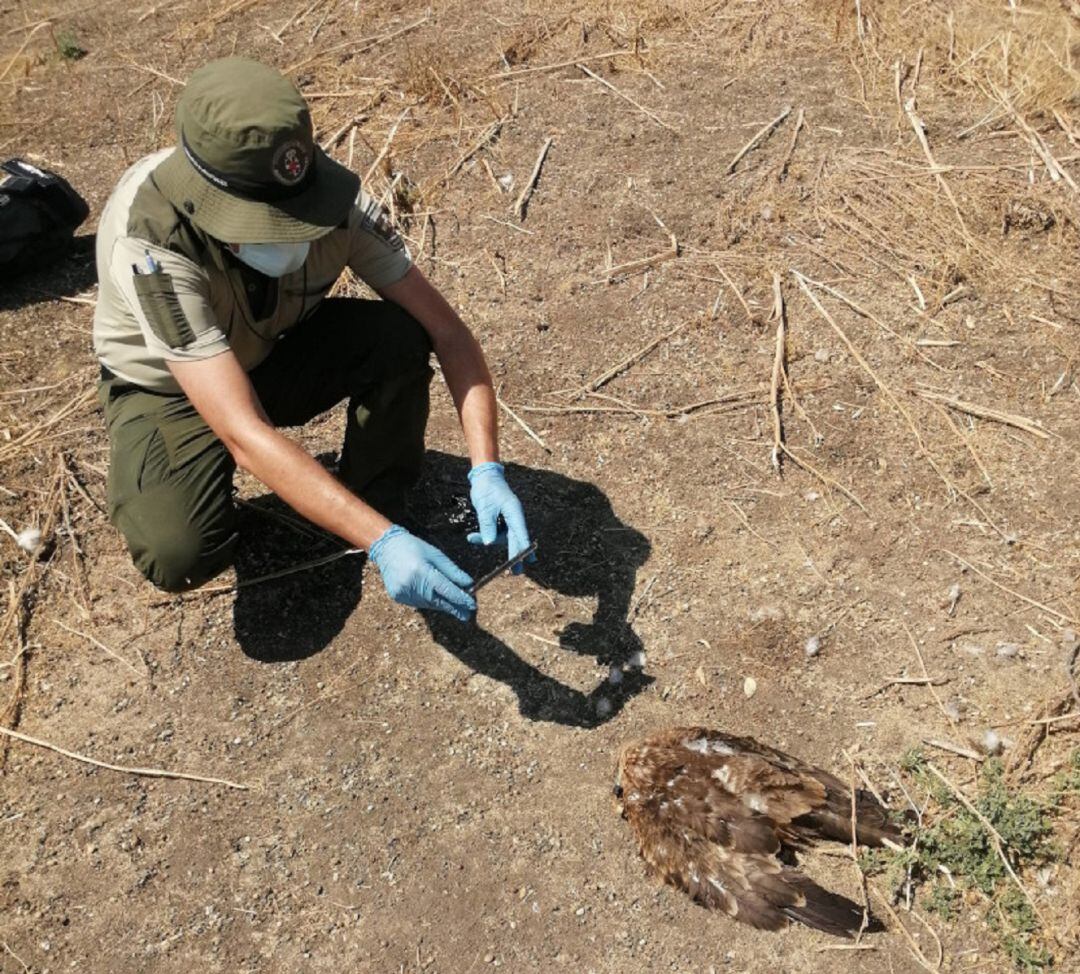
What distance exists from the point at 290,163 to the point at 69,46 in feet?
16.2

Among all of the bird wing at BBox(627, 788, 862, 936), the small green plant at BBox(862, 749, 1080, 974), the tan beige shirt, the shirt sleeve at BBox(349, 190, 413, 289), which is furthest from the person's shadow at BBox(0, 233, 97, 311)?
the small green plant at BBox(862, 749, 1080, 974)

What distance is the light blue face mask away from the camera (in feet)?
9.95

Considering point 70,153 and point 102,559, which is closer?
point 102,559

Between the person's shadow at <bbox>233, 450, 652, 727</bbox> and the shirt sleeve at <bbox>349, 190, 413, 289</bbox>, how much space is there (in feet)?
2.83

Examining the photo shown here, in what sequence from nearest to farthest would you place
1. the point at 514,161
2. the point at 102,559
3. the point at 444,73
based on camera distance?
the point at 102,559 → the point at 514,161 → the point at 444,73

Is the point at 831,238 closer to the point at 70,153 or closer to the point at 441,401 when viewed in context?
the point at 441,401

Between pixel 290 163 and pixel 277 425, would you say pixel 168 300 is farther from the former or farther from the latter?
pixel 277 425

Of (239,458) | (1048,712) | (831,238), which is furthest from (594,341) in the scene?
(1048,712)

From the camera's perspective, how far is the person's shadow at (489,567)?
3400 millimetres

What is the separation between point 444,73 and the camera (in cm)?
591

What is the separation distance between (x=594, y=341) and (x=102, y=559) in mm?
2115

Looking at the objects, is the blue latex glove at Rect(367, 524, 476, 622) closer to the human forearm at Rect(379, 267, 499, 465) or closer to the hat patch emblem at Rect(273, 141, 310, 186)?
the human forearm at Rect(379, 267, 499, 465)

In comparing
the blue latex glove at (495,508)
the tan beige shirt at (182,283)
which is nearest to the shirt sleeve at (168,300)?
the tan beige shirt at (182,283)

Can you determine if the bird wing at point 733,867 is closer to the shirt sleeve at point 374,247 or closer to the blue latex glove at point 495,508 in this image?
the blue latex glove at point 495,508
